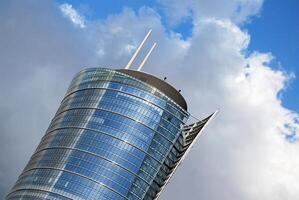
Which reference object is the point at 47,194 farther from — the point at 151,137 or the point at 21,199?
the point at 151,137

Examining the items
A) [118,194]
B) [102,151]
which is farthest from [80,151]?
[118,194]

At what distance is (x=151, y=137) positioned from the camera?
199375 mm

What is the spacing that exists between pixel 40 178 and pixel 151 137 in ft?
136

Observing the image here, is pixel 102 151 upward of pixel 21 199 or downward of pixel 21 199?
upward

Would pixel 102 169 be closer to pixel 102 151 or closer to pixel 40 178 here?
pixel 102 151

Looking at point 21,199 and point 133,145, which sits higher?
point 133,145

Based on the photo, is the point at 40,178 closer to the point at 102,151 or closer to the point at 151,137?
the point at 102,151

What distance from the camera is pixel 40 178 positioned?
199m

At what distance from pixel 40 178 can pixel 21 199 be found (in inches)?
392

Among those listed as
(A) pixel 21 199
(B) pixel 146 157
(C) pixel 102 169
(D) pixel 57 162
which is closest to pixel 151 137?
(B) pixel 146 157

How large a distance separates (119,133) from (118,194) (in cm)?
2140

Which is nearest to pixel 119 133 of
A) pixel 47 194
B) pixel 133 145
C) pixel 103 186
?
pixel 133 145

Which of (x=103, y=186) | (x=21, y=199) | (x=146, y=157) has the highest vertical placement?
(x=146, y=157)

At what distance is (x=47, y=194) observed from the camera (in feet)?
627
